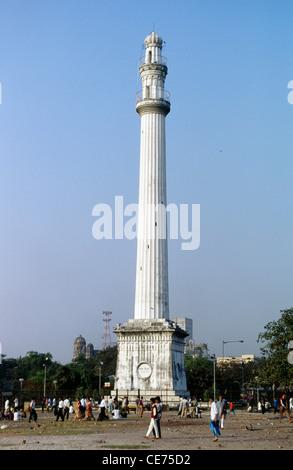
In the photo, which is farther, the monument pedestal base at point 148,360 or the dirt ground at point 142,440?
the monument pedestal base at point 148,360

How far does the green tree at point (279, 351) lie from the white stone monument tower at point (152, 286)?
10958mm

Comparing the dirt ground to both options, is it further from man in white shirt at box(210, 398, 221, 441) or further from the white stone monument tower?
the white stone monument tower

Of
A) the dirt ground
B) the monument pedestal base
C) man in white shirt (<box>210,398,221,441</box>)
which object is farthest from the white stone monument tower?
man in white shirt (<box>210,398,221,441</box>)

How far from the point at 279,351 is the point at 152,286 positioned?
15.8 m

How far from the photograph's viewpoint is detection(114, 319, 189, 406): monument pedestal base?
5344 cm

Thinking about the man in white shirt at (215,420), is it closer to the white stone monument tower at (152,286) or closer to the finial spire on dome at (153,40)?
the white stone monument tower at (152,286)

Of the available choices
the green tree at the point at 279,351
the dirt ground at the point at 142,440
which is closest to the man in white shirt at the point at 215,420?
the dirt ground at the point at 142,440

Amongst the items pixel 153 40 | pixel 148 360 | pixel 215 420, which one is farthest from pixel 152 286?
pixel 215 420

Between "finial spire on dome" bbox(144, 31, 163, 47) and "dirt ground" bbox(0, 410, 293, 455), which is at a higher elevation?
A: "finial spire on dome" bbox(144, 31, 163, 47)

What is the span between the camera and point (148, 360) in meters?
54.2

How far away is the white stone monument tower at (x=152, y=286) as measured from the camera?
53.9 m

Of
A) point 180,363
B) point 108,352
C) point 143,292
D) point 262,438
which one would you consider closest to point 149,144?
point 143,292

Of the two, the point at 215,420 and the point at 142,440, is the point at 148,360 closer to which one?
the point at 215,420

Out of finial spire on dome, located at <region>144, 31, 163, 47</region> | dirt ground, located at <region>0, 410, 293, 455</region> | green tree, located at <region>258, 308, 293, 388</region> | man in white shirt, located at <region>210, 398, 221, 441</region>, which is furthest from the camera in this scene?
finial spire on dome, located at <region>144, 31, 163, 47</region>
